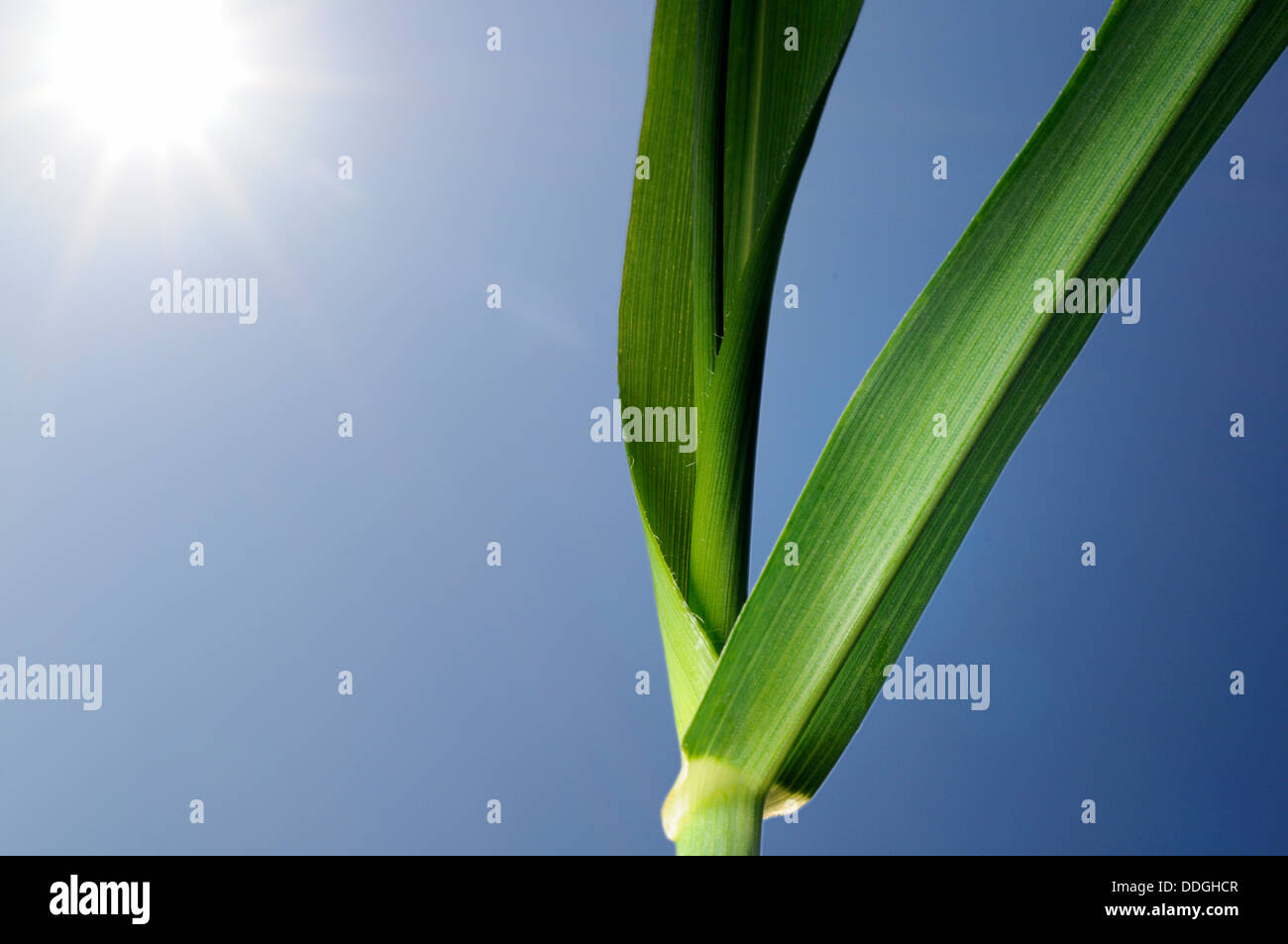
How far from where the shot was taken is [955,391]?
20cm

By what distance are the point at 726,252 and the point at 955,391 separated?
0.27ft

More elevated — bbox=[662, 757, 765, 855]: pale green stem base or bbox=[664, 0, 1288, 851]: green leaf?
bbox=[664, 0, 1288, 851]: green leaf

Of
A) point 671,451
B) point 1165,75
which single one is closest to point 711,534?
point 671,451

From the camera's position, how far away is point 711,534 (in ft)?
0.80

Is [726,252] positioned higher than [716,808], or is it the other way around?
[726,252]

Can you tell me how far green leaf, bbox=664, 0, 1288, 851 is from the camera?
20cm

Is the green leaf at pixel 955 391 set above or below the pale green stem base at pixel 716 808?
above

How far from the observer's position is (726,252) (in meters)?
0.25

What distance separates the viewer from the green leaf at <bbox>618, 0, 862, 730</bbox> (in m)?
0.24

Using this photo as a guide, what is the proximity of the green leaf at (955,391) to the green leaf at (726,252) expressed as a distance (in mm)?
30

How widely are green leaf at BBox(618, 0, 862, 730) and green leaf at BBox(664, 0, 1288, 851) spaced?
1.2 inches

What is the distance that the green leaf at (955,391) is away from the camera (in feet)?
0.65

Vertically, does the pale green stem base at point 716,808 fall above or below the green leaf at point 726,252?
below
